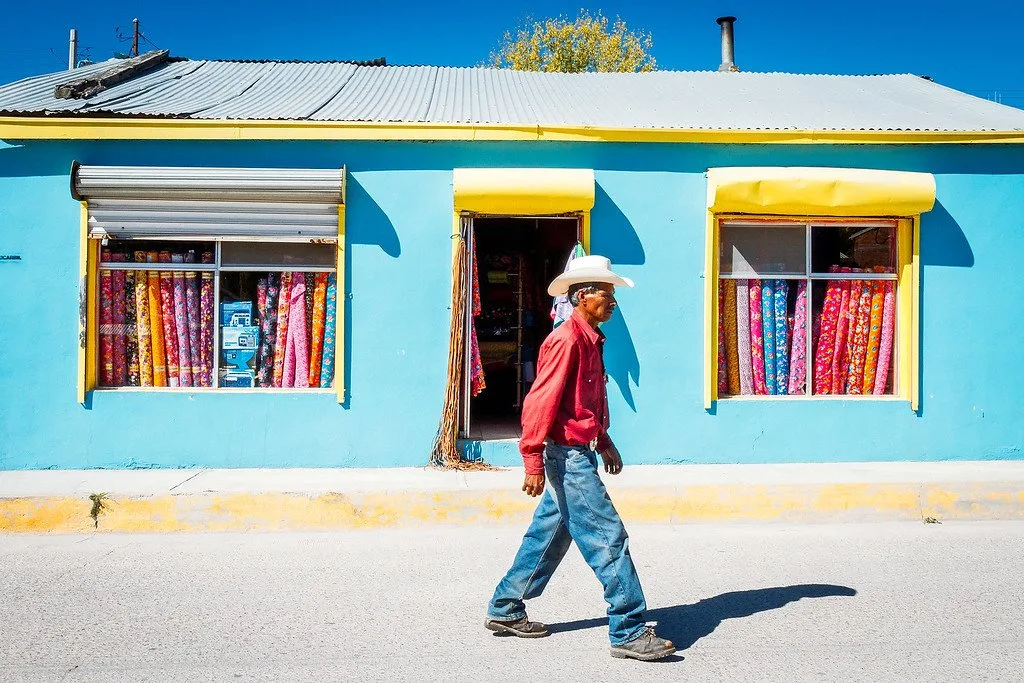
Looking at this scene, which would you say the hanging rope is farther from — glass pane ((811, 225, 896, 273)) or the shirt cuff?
the shirt cuff

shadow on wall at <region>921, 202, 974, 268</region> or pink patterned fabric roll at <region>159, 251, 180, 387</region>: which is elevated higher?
shadow on wall at <region>921, 202, 974, 268</region>

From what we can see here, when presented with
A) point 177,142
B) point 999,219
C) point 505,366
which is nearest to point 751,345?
point 999,219

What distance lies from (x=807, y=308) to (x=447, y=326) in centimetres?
367

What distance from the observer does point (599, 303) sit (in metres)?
4.14

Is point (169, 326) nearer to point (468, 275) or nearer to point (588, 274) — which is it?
point (468, 275)

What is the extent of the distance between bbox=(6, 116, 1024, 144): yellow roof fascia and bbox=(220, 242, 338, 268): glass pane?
1.03 metres

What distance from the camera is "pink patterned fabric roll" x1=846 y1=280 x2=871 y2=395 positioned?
8766 mm

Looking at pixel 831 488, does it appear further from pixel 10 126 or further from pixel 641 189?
pixel 10 126

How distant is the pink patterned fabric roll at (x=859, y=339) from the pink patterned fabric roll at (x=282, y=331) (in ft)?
18.7

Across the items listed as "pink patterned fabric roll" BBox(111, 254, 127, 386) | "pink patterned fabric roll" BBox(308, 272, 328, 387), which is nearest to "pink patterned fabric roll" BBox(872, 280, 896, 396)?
"pink patterned fabric roll" BBox(308, 272, 328, 387)

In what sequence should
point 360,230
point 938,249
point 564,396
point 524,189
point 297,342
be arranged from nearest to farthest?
1. point 564,396
2. point 524,189
3. point 360,230
4. point 297,342
5. point 938,249

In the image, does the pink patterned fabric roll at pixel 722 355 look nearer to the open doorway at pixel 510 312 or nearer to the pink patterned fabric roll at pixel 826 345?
the pink patterned fabric roll at pixel 826 345

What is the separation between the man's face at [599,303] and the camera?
13.6 feet

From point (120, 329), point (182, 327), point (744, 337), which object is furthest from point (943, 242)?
point (120, 329)
